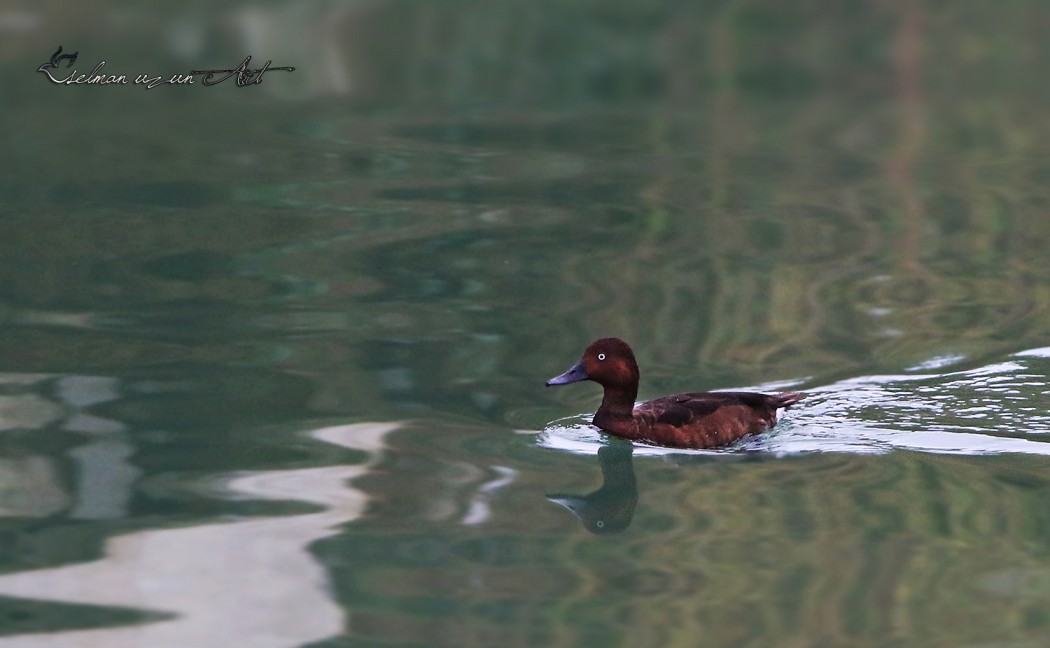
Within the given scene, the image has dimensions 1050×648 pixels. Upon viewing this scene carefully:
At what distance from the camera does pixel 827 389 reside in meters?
10.1

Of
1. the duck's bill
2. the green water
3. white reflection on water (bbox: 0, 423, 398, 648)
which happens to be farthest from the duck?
white reflection on water (bbox: 0, 423, 398, 648)

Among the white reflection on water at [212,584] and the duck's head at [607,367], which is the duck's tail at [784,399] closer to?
the duck's head at [607,367]

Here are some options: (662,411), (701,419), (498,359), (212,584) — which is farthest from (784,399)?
(212,584)

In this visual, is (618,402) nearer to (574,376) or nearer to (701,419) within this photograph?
(574,376)

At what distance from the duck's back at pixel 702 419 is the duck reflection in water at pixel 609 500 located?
0.79ft

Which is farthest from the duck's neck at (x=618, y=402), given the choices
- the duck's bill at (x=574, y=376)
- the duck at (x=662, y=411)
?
the duck's bill at (x=574, y=376)

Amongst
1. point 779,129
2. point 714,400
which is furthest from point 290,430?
point 779,129

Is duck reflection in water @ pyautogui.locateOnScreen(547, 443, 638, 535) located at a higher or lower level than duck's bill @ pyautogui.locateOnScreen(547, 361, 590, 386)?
lower

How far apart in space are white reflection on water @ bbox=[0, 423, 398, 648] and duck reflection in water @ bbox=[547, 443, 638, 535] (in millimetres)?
1025

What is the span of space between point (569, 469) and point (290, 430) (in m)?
1.49

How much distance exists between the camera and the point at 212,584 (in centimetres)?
696

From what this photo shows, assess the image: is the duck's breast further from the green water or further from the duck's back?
the green water

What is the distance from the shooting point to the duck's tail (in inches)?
373

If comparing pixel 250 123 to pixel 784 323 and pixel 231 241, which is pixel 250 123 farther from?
pixel 784 323
